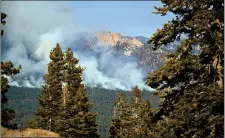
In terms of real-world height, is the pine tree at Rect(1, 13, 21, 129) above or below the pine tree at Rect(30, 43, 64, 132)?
below

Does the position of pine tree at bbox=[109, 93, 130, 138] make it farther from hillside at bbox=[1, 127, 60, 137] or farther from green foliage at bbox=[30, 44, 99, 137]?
hillside at bbox=[1, 127, 60, 137]

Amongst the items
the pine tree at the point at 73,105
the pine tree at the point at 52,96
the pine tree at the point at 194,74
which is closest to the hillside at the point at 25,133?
the pine tree at the point at 194,74

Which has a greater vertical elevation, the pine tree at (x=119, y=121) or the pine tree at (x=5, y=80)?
the pine tree at (x=119, y=121)

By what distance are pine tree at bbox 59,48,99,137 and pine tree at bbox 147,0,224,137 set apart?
3952 cm

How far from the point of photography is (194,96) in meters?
22.3

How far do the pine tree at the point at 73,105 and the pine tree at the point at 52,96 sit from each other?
102cm

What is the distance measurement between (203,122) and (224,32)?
469cm

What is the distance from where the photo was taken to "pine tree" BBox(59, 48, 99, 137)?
6266 centimetres

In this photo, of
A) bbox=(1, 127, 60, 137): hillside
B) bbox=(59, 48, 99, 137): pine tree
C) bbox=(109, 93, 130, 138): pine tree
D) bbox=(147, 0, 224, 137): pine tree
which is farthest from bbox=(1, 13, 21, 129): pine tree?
bbox=(109, 93, 130, 138): pine tree

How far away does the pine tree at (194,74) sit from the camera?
865 inches

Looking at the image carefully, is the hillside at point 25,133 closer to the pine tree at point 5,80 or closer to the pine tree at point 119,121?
the pine tree at point 5,80

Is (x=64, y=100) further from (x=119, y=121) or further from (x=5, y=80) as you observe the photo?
(x=5, y=80)

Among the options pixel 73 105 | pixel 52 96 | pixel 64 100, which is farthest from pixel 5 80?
pixel 52 96

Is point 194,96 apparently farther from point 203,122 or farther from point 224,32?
point 224,32
